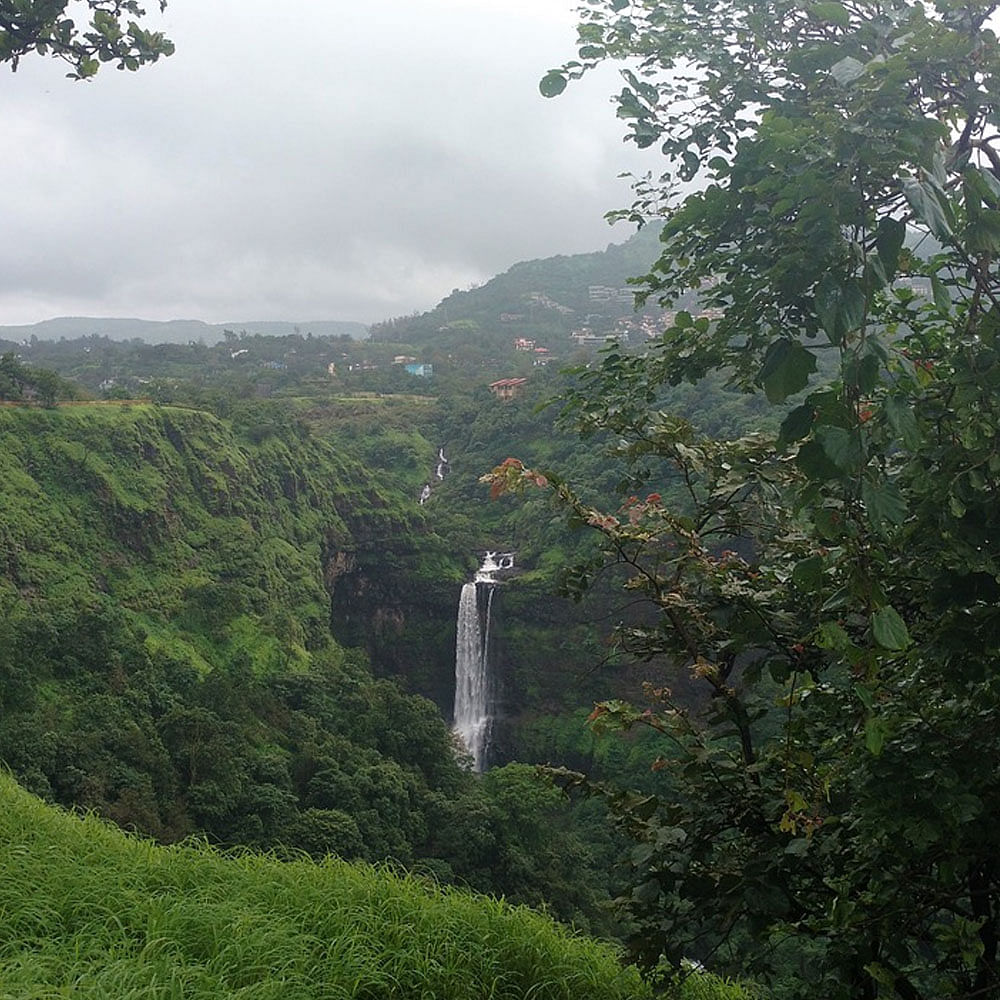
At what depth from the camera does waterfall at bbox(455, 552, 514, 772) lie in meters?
27.9

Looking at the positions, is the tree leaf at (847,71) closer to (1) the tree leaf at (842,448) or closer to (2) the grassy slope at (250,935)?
(1) the tree leaf at (842,448)

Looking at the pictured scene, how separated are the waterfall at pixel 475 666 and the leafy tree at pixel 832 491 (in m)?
26.2

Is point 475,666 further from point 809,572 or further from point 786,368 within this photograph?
point 786,368

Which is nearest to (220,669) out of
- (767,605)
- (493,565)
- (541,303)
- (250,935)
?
(493,565)

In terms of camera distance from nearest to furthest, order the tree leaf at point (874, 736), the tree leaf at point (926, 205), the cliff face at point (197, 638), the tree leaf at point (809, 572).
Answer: the tree leaf at point (926, 205) < the tree leaf at point (874, 736) < the tree leaf at point (809, 572) < the cliff face at point (197, 638)

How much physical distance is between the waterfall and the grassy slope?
2490 centimetres

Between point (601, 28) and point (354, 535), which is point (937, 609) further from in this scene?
Result: point (354, 535)

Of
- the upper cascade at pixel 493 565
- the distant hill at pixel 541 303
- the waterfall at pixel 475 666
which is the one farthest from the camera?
the distant hill at pixel 541 303

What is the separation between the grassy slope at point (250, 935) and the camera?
223 centimetres

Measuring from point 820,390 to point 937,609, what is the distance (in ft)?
1.91

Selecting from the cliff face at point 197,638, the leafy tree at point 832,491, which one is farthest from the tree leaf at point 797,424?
the cliff face at point 197,638

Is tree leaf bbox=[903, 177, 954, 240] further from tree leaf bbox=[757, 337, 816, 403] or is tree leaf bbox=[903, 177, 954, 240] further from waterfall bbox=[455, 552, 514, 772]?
waterfall bbox=[455, 552, 514, 772]

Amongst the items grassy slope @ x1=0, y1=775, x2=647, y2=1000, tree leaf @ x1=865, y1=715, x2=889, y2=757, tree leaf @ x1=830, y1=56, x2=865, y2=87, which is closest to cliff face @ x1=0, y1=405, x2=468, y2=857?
grassy slope @ x1=0, y1=775, x2=647, y2=1000

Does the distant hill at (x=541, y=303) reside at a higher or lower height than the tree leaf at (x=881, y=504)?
higher
